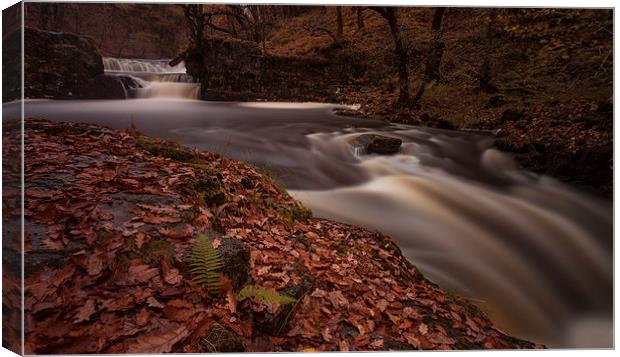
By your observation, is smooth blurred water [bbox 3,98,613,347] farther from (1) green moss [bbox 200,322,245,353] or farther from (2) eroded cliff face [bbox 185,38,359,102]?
(1) green moss [bbox 200,322,245,353]

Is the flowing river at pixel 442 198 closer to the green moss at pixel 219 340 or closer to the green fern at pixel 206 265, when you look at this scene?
the green fern at pixel 206 265

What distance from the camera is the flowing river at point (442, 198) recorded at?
3.06 metres

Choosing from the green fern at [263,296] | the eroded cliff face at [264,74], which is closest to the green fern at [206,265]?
the green fern at [263,296]

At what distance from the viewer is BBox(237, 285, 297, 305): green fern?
255 cm

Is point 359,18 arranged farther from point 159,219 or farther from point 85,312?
point 85,312

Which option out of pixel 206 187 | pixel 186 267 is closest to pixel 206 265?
pixel 186 267

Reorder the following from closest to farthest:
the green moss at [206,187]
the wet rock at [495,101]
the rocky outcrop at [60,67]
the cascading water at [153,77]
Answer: the rocky outcrop at [60,67] → the green moss at [206,187] → the cascading water at [153,77] → the wet rock at [495,101]

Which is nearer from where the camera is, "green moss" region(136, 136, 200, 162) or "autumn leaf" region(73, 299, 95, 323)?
"autumn leaf" region(73, 299, 95, 323)

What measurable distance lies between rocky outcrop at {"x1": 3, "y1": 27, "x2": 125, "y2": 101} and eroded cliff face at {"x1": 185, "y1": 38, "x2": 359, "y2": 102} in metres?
0.70

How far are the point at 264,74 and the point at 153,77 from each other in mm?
912

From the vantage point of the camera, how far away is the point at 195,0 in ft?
9.84

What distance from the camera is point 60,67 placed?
9.33 ft

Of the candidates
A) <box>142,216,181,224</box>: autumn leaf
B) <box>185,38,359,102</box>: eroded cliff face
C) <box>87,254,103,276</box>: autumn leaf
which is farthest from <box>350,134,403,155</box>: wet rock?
<box>87,254,103,276</box>: autumn leaf

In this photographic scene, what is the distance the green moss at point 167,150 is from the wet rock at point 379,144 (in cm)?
134
